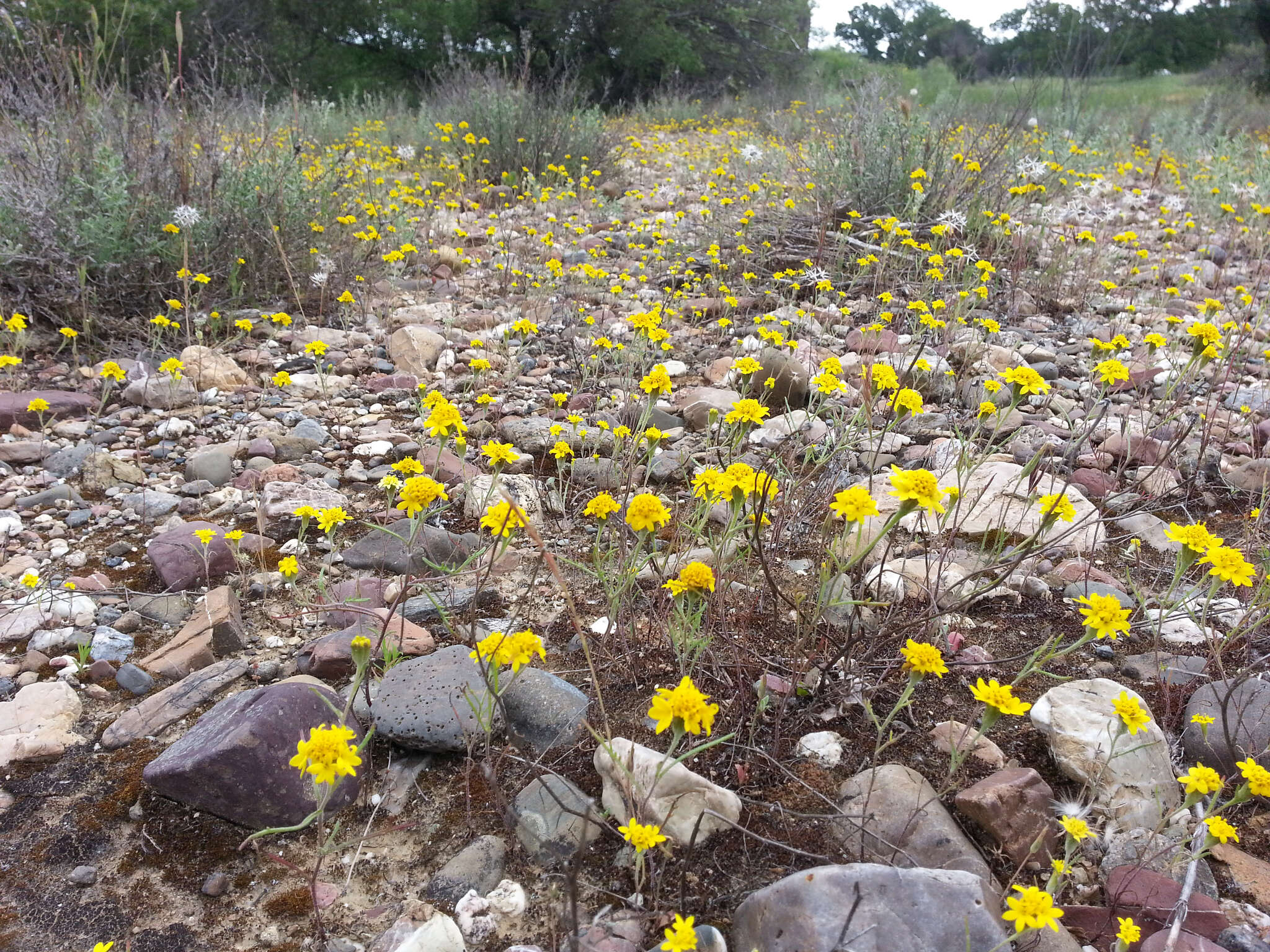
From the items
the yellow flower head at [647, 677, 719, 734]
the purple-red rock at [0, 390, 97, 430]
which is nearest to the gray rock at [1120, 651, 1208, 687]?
the yellow flower head at [647, 677, 719, 734]

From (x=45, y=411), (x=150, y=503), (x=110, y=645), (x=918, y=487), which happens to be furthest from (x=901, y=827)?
(x=45, y=411)

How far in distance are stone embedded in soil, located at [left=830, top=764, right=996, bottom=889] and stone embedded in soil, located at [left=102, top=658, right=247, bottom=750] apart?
1.63m

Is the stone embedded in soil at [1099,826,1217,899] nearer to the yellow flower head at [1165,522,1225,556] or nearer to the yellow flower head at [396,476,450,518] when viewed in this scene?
the yellow flower head at [1165,522,1225,556]

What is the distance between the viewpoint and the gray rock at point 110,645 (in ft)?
7.46

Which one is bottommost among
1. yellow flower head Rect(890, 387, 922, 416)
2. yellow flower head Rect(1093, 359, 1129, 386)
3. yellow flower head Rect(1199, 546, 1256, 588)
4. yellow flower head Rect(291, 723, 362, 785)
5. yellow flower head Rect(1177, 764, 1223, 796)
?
yellow flower head Rect(1177, 764, 1223, 796)

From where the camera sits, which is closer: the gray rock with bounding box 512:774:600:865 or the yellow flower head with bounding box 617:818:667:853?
the yellow flower head with bounding box 617:818:667:853

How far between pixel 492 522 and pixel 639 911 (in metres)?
0.90

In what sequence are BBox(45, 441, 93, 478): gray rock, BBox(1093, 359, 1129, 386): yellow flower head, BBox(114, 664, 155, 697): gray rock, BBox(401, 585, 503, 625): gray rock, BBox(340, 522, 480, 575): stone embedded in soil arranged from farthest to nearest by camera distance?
BBox(45, 441, 93, 478): gray rock, BBox(340, 522, 480, 575): stone embedded in soil, BBox(1093, 359, 1129, 386): yellow flower head, BBox(401, 585, 503, 625): gray rock, BBox(114, 664, 155, 697): gray rock

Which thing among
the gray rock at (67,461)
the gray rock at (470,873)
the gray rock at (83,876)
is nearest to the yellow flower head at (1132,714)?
the gray rock at (470,873)

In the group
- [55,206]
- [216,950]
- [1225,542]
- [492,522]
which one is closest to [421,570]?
[492,522]

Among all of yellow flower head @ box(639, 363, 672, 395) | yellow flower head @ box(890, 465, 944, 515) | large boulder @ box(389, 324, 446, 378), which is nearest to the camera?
yellow flower head @ box(890, 465, 944, 515)

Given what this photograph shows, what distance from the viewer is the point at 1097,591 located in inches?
97.9

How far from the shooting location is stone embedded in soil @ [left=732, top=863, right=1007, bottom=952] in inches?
54.3

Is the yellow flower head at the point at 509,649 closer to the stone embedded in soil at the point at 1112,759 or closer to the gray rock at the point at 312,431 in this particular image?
the stone embedded in soil at the point at 1112,759
